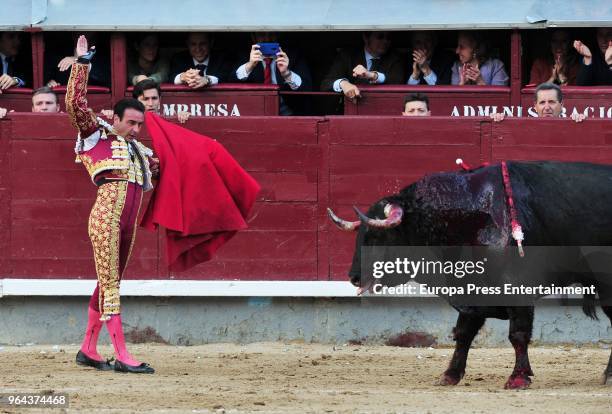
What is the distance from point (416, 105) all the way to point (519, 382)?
269 centimetres

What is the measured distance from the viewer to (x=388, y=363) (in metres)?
8.87

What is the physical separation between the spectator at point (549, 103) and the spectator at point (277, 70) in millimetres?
1393

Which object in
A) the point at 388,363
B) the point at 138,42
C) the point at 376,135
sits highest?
the point at 138,42

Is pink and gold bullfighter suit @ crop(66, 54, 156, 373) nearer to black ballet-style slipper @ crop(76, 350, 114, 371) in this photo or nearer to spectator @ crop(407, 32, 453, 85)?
black ballet-style slipper @ crop(76, 350, 114, 371)

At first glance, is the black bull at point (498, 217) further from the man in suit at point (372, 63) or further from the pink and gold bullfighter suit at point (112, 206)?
the man in suit at point (372, 63)

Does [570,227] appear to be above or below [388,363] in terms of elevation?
above

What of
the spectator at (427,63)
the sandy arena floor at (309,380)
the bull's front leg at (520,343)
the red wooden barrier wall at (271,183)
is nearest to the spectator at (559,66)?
the spectator at (427,63)

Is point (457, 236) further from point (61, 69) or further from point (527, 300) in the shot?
point (61, 69)

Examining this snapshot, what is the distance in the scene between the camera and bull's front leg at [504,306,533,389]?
7.50 meters

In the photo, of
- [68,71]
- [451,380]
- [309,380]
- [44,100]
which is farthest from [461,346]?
[68,71]

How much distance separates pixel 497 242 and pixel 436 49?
331 centimetres

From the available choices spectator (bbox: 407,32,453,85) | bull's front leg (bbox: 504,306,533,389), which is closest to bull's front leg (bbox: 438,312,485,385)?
bull's front leg (bbox: 504,306,533,389)

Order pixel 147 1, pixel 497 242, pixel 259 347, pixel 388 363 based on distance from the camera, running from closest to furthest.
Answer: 1. pixel 497 242
2. pixel 388 363
3. pixel 259 347
4. pixel 147 1

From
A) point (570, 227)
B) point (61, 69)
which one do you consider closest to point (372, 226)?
point (570, 227)
